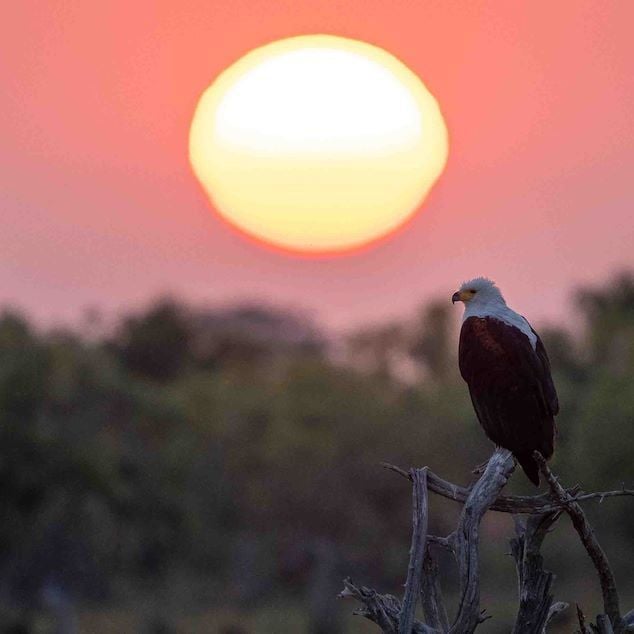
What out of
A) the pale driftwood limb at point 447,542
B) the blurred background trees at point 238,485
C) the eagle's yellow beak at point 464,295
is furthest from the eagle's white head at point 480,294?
the blurred background trees at point 238,485

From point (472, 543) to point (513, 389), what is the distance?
5.37 ft

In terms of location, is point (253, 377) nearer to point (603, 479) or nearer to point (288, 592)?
Result: point (288, 592)

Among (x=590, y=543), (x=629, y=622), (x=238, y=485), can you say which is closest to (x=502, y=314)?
(x=590, y=543)

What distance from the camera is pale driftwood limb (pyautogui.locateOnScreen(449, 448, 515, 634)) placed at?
9070 mm

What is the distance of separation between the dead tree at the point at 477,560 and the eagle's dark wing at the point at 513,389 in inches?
23.1

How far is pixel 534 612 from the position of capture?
9555 millimetres

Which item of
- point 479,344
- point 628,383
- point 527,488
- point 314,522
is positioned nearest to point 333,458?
point 314,522

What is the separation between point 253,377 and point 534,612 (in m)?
69.7

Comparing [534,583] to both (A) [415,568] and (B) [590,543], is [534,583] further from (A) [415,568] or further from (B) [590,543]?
(A) [415,568]

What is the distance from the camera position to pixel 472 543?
9242 millimetres

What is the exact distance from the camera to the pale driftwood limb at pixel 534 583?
955 cm

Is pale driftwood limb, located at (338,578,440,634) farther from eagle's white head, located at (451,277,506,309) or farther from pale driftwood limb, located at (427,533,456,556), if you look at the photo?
eagle's white head, located at (451,277,506,309)

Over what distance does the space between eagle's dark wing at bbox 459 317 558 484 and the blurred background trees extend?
752 inches

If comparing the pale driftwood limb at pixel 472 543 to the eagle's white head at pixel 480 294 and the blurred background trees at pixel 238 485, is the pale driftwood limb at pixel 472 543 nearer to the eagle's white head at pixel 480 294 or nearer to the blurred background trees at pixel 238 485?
the eagle's white head at pixel 480 294
